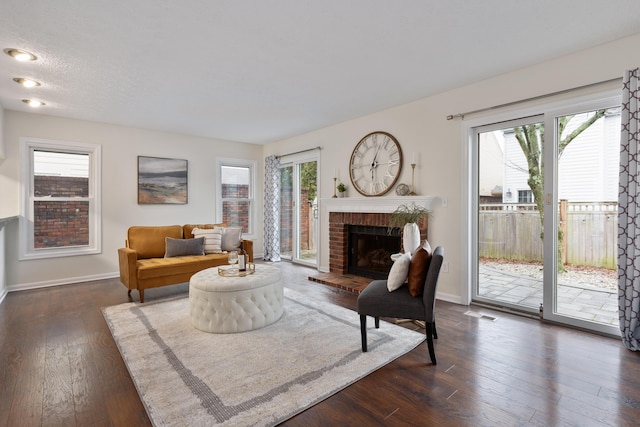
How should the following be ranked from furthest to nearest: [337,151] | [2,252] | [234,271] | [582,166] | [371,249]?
[337,151], [371,249], [2,252], [234,271], [582,166]

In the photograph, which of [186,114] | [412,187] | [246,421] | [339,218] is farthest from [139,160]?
[246,421]

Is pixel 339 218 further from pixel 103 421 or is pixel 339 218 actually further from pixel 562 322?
pixel 103 421

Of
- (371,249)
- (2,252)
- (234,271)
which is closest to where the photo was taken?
(234,271)

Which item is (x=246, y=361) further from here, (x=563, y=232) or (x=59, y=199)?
(x=59, y=199)

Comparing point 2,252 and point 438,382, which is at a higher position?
point 2,252

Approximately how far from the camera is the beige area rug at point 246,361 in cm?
181

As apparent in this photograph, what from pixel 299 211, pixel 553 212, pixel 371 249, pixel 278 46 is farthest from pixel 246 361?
pixel 299 211

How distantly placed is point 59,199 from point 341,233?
4220mm

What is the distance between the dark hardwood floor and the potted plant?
0.87 metres

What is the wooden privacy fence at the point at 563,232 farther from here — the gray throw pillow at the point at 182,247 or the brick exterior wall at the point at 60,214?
the brick exterior wall at the point at 60,214

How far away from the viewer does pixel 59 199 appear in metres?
4.77

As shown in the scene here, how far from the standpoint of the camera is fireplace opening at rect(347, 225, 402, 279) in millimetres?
4548

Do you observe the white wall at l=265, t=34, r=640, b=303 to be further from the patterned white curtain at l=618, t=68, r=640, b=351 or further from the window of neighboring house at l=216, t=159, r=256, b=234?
the window of neighboring house at l=216, t=159, r=256, b=234

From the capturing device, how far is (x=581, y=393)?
1.96m
